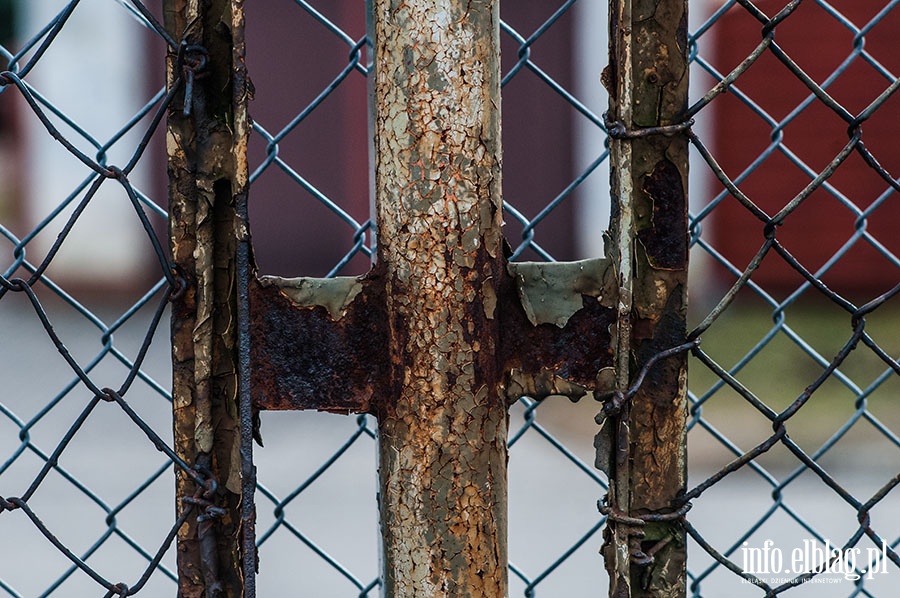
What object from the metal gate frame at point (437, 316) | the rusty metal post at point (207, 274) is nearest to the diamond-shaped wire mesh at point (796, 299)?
the metal gate frame at point (437, 316)

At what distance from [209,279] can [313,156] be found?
6.51 metres

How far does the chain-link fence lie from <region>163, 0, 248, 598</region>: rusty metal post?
72.1 inches

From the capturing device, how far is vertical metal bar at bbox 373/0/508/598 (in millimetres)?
720

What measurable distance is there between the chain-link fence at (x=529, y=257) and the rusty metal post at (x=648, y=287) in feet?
5.98

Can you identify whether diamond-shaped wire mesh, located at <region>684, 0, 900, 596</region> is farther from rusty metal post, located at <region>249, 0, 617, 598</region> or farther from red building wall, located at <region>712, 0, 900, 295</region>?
rusty metal post, located at <region>249, 0, 617, 598</region>

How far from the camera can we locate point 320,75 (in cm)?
701

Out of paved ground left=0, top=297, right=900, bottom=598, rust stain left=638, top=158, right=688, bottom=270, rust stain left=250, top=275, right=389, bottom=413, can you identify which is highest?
paved ground left=0, top=297, right=900, bottom=598

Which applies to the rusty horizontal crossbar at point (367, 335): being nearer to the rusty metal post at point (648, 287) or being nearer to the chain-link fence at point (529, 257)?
the rusty metal post at point (648, 287)

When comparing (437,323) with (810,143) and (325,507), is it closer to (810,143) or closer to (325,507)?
(325,507)

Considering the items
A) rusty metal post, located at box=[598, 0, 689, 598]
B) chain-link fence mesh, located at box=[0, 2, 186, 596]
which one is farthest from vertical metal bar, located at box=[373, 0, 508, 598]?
chain-link fence mesh, located at box=[0, 2, 186, 596]

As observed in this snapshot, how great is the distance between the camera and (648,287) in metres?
0.79

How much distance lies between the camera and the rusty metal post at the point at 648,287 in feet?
2.50

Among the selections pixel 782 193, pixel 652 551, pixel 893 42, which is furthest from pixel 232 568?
pixel 893 42

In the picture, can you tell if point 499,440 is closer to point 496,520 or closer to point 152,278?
point 496,520
